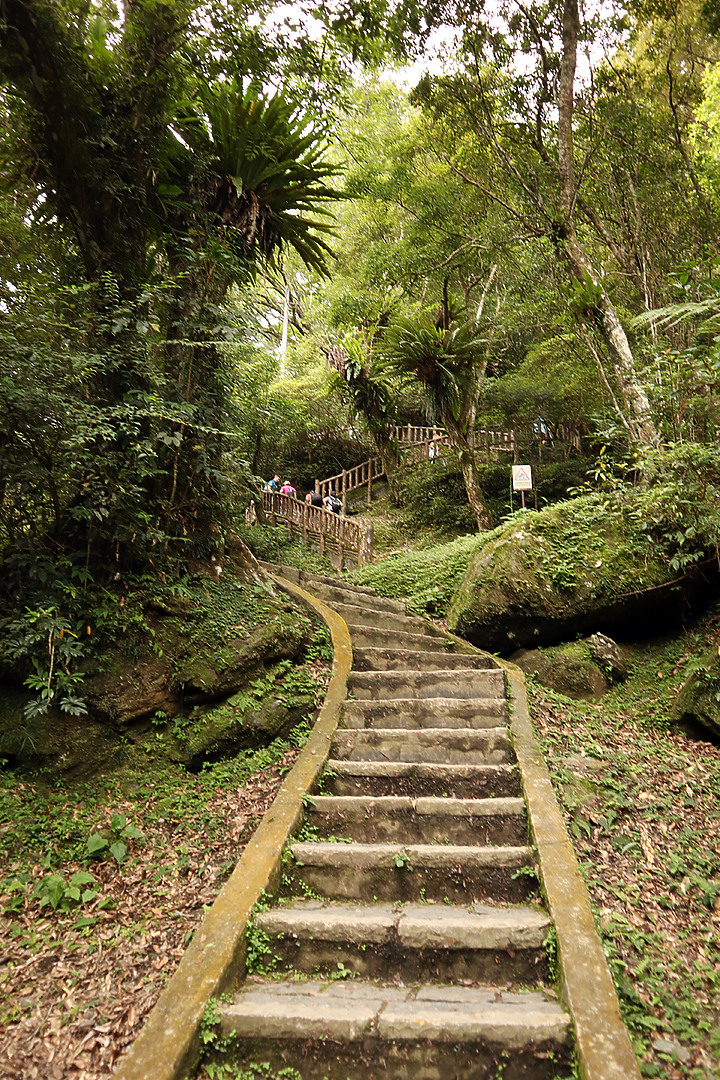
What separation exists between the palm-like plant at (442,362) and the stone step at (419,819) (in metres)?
7.20

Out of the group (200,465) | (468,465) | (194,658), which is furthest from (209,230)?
(468,465)

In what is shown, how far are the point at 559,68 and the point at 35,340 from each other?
28.1ft

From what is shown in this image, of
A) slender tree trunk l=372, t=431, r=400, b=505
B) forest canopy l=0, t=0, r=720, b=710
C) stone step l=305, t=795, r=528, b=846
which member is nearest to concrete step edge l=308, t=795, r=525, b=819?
stone step l=305, t=795, r=528, b=846

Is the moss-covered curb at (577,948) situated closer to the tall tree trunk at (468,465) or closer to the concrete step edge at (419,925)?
the concrete step edge at (419,925)

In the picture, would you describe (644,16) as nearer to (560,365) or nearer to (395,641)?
(560,365)

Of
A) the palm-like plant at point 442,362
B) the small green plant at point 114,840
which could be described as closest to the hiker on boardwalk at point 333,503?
the palm-like plant at point 442,362

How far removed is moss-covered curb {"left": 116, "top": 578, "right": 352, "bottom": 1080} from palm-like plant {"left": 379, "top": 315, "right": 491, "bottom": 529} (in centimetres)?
688

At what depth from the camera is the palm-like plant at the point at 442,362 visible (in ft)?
29.8

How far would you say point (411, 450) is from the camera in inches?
619

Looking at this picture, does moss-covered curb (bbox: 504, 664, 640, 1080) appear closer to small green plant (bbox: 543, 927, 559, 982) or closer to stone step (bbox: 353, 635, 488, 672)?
small green plant (bbox: 543, 927, 559, 982)

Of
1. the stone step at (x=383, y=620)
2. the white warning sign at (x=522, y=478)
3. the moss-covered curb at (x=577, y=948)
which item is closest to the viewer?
the moss-covered curb at (x=577, y=948)

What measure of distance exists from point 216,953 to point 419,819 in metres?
1.40

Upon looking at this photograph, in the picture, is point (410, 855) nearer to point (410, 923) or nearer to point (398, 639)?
point (410, 923)

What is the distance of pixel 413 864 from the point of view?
3.10m
